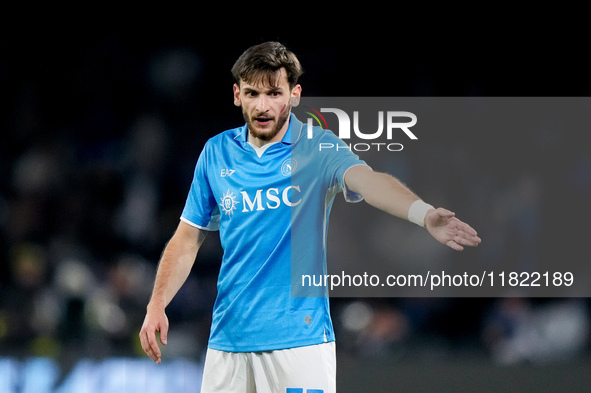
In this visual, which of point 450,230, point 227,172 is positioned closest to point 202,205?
point 227,172

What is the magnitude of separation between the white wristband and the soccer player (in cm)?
5

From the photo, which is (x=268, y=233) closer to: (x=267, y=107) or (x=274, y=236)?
(x=274, y=236)

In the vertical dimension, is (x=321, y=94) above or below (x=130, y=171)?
above

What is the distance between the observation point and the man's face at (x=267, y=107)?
2217 mm

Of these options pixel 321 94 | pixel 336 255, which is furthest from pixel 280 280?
pixel 321 94

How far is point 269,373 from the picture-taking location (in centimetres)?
208

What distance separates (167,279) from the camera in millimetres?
2215

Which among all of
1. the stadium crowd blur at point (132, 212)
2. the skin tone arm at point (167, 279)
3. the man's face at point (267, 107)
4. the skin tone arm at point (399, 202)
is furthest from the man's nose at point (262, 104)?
the stadium crowd blur at point (132, 212)

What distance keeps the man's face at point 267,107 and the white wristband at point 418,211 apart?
579 millimetres

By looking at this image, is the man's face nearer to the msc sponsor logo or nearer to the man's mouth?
the man's mouth

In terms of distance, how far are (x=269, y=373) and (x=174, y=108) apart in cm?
337

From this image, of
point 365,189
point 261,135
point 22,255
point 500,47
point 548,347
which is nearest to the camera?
point 365,189

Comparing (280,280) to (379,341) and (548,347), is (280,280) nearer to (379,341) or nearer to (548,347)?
(379,341)

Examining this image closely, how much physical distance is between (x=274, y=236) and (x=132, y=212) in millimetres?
3222
